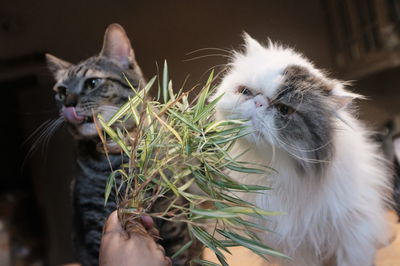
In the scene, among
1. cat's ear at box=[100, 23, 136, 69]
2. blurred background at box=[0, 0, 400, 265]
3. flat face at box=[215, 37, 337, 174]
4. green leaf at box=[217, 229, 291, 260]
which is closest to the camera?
green leaf at box=[217, 229, 291, 260]

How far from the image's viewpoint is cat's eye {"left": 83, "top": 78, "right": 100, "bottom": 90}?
2.48ft

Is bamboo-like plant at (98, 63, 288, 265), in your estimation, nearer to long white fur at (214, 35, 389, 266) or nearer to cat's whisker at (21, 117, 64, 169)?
long white fur at (214, 35, 389, 266)

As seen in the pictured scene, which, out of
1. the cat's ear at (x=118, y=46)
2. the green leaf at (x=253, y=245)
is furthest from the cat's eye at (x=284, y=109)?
the cat's ear at (x=118, y=46)

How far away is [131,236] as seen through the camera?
565mm

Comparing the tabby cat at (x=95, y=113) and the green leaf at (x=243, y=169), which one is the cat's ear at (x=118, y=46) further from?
the green leaf at (x=243, y=169)

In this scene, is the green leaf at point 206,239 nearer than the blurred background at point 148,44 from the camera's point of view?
Yes

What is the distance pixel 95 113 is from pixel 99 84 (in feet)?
0.23

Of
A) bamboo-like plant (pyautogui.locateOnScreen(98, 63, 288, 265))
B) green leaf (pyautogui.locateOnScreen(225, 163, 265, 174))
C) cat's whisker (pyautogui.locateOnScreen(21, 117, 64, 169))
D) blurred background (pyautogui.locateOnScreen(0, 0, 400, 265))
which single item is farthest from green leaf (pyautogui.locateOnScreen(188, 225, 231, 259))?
cat's whisker (pyautogui.locateOnScreen(21, 117, 64, 169))

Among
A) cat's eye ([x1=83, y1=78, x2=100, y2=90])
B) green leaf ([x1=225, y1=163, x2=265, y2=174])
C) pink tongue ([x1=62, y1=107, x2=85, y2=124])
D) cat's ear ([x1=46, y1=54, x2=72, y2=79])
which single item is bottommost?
green leaf ([x1=225, y1=163, x2=265, y2=174])

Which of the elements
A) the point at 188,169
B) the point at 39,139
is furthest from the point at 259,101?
the point at 39,139

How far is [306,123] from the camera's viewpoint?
0.67m

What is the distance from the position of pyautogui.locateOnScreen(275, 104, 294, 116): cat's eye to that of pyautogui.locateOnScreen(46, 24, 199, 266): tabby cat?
0.30 metres

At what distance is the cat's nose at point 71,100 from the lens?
0.73 metres

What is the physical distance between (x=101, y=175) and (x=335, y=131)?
0.47 meters
